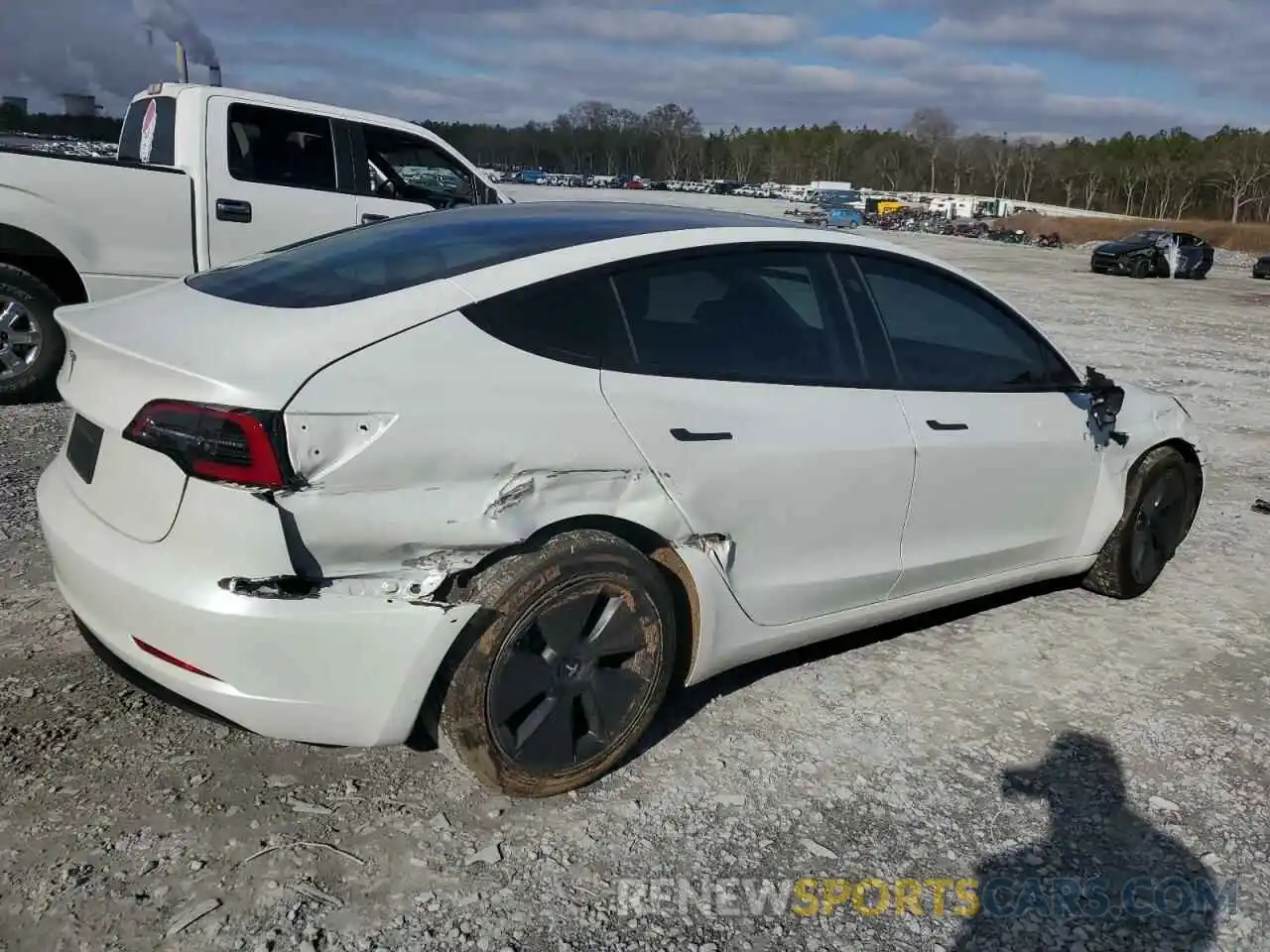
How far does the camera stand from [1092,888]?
8.87ft

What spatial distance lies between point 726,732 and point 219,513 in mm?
1695

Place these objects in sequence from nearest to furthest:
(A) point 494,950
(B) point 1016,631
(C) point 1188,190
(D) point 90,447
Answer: (A) point 494,950, (D) point 90,447, (B) point 1016,631, (C) point 1188,190

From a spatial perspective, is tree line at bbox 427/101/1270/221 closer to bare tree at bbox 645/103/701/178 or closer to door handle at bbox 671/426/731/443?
bare tree at bbox 645/103/701/178

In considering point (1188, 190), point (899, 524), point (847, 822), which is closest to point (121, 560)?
point (847, 822)

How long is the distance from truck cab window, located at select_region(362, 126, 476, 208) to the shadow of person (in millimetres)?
6096

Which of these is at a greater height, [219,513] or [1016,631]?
[219,513]

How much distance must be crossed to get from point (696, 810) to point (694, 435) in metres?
1.02

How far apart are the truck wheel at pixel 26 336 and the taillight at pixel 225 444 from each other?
451 cm

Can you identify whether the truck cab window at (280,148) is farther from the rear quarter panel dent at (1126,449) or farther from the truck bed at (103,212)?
the rear quarter panel dent at (1126,449)

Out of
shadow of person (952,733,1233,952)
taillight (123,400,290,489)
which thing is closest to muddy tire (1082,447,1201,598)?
shadow of person (952,733,1233,952)

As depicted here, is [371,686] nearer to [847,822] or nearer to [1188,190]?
[847,822]

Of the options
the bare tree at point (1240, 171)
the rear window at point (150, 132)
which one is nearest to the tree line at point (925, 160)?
the bare tree at point (1240, 171)

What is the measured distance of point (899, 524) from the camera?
3521 mm

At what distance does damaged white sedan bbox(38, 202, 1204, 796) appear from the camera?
240cm
